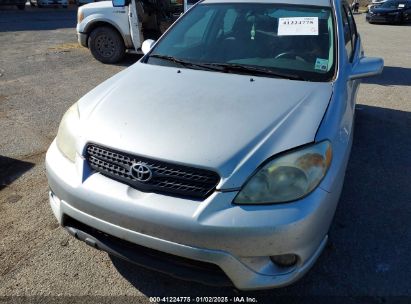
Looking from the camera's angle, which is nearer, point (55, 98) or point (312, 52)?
point (312, 52)

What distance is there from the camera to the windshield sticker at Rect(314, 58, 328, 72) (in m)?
2.90

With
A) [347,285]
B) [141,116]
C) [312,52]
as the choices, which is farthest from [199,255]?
[312,52]

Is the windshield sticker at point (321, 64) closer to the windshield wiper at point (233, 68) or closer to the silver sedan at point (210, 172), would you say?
the silver sedan at point (210, 172)

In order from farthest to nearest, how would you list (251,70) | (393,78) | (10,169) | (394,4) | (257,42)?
1. (394,4)
2. (393,78)
3. (10,169)
4. (257,42)
5. (251,70)

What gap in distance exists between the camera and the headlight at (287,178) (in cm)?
197

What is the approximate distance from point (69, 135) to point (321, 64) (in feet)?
6.04

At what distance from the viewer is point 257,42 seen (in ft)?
10.5

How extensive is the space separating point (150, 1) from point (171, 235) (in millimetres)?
7996

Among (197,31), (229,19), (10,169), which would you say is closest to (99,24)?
(10,169)

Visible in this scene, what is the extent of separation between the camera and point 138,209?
199 cm

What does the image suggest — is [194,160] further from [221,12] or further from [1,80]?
[1,80]

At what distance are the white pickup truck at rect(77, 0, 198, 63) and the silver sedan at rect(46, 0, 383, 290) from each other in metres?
5.71

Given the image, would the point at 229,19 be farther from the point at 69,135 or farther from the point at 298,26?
the point at 69,135

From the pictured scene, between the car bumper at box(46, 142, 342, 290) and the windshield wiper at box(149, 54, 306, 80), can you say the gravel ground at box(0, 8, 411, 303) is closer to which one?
the car bumper at box(46, 142, 342, 290)
